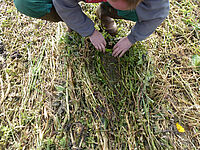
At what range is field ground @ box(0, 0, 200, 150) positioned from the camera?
1.18 m

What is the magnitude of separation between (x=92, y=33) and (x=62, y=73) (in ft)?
1.32

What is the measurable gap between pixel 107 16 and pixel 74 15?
38 cm

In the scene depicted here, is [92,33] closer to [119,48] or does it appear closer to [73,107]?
[119,48]

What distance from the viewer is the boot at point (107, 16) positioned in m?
1.23

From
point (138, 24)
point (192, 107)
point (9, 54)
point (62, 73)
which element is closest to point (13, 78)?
point (9, 54)

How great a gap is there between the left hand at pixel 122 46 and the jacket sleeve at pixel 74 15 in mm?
225

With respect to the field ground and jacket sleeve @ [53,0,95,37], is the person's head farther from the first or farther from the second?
the field ground

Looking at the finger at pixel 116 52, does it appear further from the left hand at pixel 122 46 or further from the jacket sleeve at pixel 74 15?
the jacket sleeve at pixel 74 15

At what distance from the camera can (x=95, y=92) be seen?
1246 mm

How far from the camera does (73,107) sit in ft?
4.02

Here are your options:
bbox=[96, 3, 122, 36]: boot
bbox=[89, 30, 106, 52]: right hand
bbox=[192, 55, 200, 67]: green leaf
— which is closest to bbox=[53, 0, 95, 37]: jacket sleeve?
bbox=[89, 30, 106, 52]: right hand

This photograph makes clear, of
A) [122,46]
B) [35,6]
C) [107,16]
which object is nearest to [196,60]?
[122,46]

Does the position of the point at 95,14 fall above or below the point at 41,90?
above

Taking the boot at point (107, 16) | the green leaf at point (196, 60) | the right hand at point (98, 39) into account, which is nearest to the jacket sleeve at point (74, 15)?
the right hand at point (98, 39)
